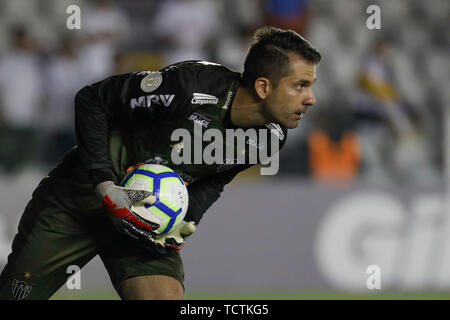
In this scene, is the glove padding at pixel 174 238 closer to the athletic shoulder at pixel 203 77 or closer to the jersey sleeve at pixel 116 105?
the jersey sleeve at pixel 116 105

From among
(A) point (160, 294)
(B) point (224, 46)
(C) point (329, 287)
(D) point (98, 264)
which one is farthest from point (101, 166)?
(B) point (224, 46)

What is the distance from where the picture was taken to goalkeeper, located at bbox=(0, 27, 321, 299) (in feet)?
17.2

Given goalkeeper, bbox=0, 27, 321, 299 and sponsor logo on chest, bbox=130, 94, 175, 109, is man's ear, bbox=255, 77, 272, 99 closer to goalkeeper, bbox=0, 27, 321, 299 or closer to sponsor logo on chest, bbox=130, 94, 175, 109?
goalkeeper, bbox=0, 27, 321, 299

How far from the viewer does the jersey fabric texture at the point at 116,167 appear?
529 centimetres

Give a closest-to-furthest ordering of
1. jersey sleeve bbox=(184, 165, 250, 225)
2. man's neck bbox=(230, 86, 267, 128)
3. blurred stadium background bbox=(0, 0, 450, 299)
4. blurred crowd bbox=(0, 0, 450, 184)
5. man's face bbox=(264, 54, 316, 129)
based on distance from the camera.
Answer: man's face bbox=(264, 54, 316, 129) < man's neck bbox=(230, 86, 267, 128) < jersey sleeve bbox=(184, 165, 250, 225) < blurred stadium background bbox=(0, 0, 450, 299) < blurred crowd bbox=(0, 0, 450, 184)

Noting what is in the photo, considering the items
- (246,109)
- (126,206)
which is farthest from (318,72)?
(126,206)

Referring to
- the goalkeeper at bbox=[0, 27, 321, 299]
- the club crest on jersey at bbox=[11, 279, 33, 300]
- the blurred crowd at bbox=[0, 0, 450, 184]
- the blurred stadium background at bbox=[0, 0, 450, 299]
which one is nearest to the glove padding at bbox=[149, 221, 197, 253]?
the goalkeeper at bbox=[0, 27, 321, 299]

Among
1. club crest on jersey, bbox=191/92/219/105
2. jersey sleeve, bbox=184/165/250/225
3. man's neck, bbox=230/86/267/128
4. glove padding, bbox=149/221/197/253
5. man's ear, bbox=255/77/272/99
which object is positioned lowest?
glove padding, bbox=149/221/197/253

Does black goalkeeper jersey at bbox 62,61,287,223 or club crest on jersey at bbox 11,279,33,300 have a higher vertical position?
black goalkeeper jersey at bbox 62,61,287,223

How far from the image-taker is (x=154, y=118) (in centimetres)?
539

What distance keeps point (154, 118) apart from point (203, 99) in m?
0.34

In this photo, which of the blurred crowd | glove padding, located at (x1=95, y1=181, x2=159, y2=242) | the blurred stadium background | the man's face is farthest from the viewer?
the blurred crowd

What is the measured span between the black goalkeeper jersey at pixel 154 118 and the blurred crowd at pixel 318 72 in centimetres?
501

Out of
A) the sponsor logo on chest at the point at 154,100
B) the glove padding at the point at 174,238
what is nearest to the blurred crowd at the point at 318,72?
the glove padding at the point at 174,238
